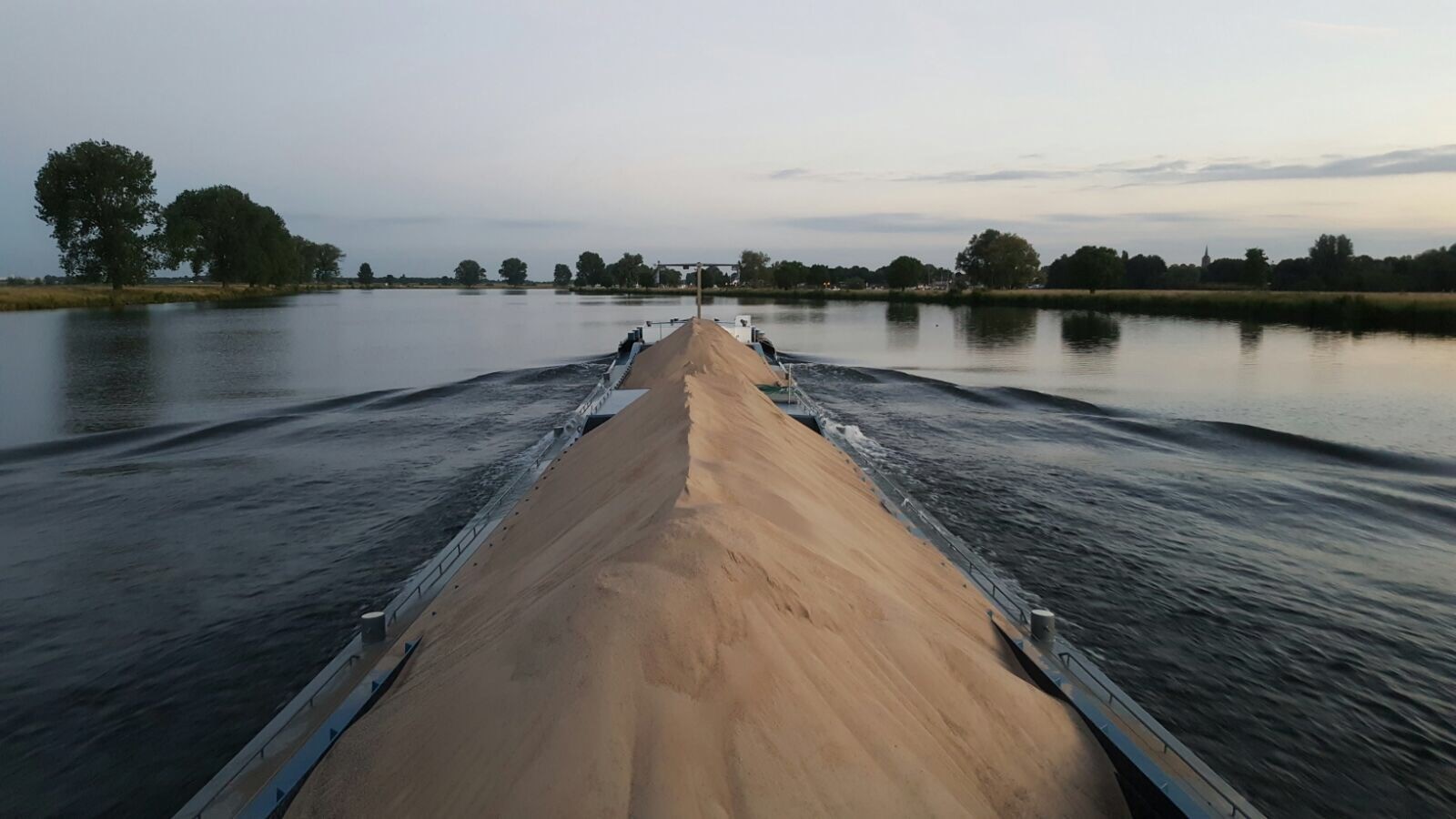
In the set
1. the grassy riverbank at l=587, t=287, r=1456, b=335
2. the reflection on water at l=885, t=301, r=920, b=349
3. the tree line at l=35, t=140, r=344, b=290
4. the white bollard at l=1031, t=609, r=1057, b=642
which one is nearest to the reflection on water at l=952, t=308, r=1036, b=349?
the reflection on water at l=885, t=301, r=920, b=349

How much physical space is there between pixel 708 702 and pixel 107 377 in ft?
88.9

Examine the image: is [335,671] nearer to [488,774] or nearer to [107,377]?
[488,774]

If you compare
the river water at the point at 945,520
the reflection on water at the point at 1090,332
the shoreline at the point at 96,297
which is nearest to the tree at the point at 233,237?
the shoreline at the point at 96,297

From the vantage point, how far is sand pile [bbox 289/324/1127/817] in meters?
2.57

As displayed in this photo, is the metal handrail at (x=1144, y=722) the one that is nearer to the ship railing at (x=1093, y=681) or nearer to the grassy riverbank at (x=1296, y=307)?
the ship railing at (x=1093, y=681)

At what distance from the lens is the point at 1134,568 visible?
331 inches

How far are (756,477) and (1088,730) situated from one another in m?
2.68

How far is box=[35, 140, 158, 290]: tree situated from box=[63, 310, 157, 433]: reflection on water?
19.3 meters

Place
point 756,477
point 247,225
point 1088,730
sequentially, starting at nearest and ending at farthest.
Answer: point 1088,730 → point 756,477 → point 247,225

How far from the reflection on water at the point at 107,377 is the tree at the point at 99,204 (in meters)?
19.3

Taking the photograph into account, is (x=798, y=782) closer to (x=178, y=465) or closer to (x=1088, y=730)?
(x=1088, y=730)

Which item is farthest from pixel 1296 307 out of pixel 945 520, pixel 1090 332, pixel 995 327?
pixel 945 520

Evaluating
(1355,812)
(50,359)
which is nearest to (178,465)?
(1355,812)

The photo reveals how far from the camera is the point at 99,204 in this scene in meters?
55.2
